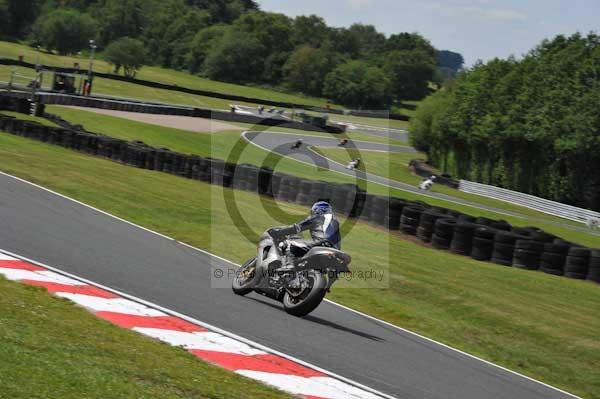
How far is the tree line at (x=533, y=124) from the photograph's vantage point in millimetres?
52344

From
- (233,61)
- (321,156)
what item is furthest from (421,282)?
(233,61)

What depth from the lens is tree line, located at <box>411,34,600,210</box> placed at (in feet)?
172

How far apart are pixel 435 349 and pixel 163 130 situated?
4041 centimetres

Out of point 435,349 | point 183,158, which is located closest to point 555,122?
point 183,158

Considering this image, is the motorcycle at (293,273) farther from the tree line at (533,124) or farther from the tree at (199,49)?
the tree at (199,49)

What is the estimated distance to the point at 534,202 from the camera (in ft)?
162

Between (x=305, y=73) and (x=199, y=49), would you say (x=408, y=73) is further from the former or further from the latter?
(x=199, y=49)

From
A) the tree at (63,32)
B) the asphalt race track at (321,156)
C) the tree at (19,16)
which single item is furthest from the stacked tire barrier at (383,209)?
the tree at (19,16)

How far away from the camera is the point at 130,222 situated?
16859mm

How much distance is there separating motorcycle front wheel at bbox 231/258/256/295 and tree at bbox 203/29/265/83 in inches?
4777

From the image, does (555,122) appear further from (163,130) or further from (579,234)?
(163,130)

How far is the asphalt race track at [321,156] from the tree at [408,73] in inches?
3039

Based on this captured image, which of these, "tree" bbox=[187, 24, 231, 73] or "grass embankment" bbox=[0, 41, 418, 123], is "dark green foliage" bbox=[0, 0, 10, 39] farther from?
"tree" bbox=[187, 24, 231, 73]

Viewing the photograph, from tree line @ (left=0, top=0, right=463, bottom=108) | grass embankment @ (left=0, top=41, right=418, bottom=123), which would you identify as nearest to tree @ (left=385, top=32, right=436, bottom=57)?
tree line @ (left=0, top=0, right=463, bottom=108)
